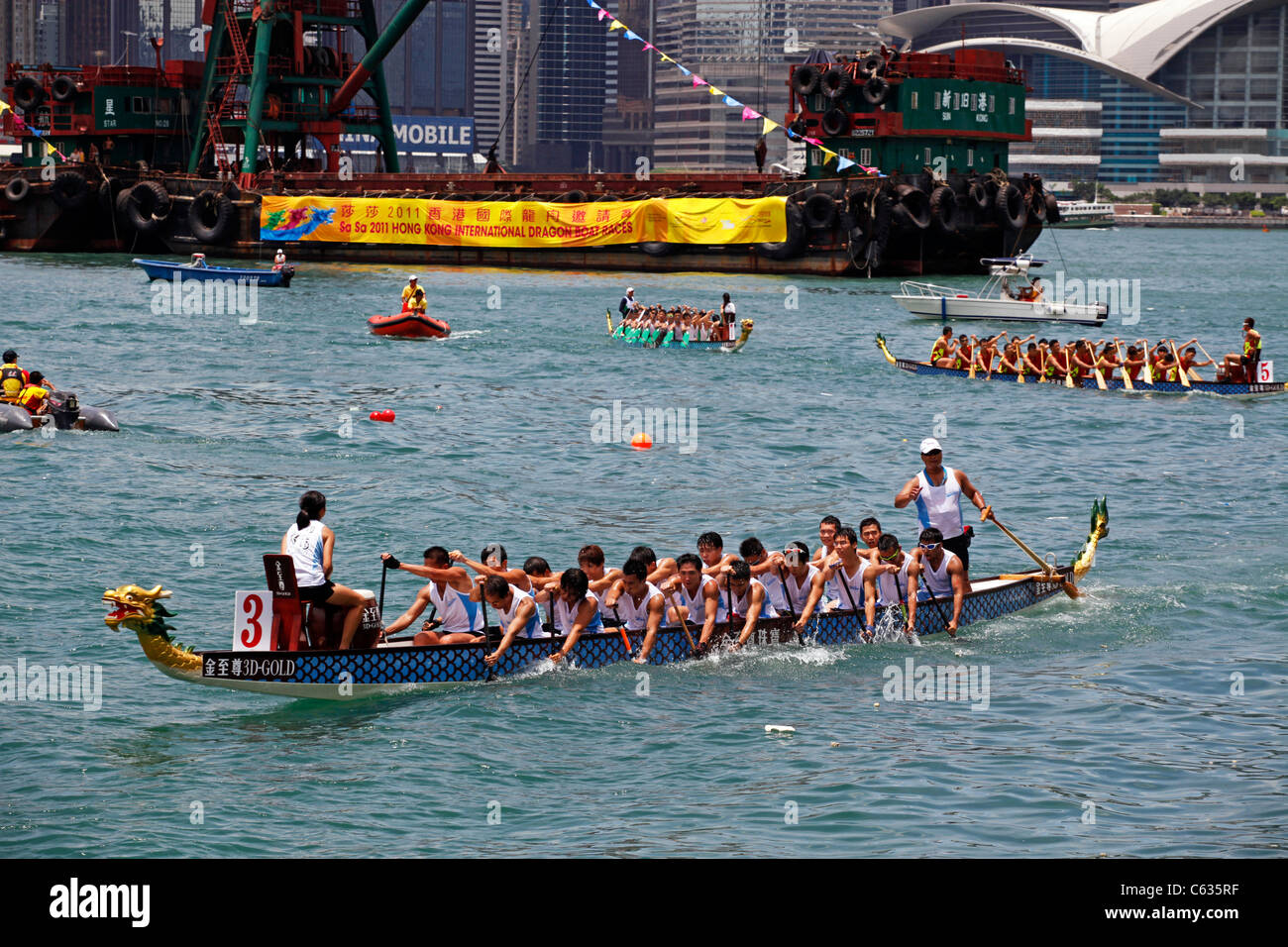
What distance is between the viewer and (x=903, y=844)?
13305 mm

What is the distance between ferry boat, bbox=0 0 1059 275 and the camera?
253 feet

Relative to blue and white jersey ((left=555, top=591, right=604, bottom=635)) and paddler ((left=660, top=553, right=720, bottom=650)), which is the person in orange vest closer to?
blue and white jersey ((left=555, top=591, right=604, bottom=635))

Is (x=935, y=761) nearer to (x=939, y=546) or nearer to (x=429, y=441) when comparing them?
(x=939, y=546)

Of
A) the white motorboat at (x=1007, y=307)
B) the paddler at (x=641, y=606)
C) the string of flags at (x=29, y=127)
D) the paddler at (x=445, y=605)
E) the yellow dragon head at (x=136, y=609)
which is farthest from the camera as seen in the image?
the string of flags at (x=29, y=127)

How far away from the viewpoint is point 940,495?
1903cm

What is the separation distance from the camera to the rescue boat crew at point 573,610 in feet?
57.0

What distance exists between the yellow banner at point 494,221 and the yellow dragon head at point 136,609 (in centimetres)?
6461

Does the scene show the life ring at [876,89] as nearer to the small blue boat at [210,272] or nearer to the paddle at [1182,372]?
the small blue boat at [210,272]

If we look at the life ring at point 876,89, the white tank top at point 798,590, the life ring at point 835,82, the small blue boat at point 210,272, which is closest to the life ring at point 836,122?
the life ring at point 835,82

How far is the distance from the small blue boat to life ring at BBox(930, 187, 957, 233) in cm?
3042

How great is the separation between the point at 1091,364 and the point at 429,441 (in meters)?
19.3

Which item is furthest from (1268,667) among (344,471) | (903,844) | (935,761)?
(344,471)

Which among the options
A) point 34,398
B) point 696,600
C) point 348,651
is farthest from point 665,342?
point 348,651

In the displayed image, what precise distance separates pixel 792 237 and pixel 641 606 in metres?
60.8
